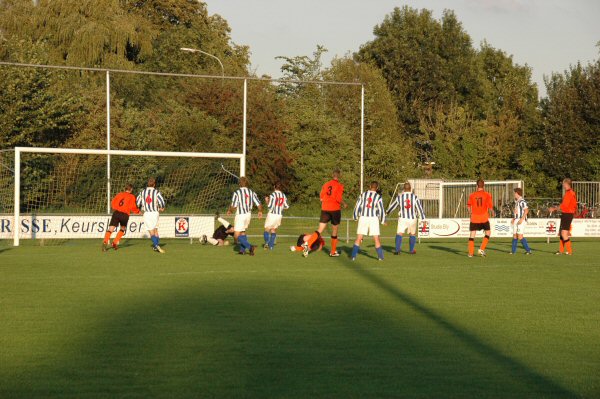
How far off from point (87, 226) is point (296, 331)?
17.3m

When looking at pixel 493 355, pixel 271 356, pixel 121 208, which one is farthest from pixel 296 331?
pixel 121 208

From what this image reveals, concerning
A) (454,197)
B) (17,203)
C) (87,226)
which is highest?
(454,197)

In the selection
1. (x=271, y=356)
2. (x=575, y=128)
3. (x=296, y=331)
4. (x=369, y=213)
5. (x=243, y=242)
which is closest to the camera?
(x=271, y=356)

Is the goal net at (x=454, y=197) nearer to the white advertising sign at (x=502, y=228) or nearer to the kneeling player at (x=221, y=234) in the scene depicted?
the white advertising sign at (x=502, y=228)

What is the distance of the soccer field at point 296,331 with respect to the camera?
810cm

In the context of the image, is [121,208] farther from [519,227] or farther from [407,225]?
[519,227]

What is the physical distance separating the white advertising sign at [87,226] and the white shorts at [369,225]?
752cm

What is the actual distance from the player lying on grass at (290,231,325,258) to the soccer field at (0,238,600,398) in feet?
9.95

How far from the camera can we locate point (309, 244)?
75.2 ft

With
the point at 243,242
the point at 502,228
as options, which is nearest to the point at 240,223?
the point at 243,242

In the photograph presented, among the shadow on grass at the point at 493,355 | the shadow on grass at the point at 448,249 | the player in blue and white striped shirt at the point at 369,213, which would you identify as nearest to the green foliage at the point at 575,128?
the shadow on grass at the point at 448,249

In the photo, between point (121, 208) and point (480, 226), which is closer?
point (480, 226)

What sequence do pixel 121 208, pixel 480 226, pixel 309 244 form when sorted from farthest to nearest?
pixel 121 208 → pixel 480 226 → pixel 309 244

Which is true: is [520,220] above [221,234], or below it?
above
